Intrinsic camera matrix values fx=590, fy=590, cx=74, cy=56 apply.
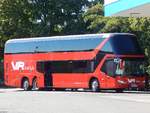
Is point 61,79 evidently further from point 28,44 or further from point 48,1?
point 48,1

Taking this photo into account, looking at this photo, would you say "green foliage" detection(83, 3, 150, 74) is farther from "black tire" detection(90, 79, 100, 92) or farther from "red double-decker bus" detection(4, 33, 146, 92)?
"black tire" detection(90, 79, 100, 92)

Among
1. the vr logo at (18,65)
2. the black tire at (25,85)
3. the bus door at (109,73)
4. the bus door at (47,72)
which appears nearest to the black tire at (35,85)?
the black tire at (25,85)

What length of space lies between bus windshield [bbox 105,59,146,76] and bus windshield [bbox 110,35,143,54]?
60 centimetres

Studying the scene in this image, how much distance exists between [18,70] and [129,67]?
9.91 m

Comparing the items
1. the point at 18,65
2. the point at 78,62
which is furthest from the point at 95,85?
the point at 18,65

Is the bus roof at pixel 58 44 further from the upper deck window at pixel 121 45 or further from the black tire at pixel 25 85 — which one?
the black tire at pixel 25 85

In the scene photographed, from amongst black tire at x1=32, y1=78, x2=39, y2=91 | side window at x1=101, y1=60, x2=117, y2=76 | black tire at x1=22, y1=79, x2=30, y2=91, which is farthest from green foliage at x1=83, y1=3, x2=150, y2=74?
black tire at x1=22, y1=79, x2=30, y2=91

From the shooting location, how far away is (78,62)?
39.1 metres

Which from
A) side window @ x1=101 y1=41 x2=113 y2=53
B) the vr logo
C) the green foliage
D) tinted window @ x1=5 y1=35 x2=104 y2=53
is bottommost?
the vr logo

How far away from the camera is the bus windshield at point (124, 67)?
3706 centimetres

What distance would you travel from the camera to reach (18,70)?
43.7 meters

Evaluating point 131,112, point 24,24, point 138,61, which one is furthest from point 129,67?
point 24,24

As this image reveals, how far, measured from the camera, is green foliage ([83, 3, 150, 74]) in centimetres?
4484

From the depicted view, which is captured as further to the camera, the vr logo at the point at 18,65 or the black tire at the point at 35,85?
the vr logo at the point at 18,65
